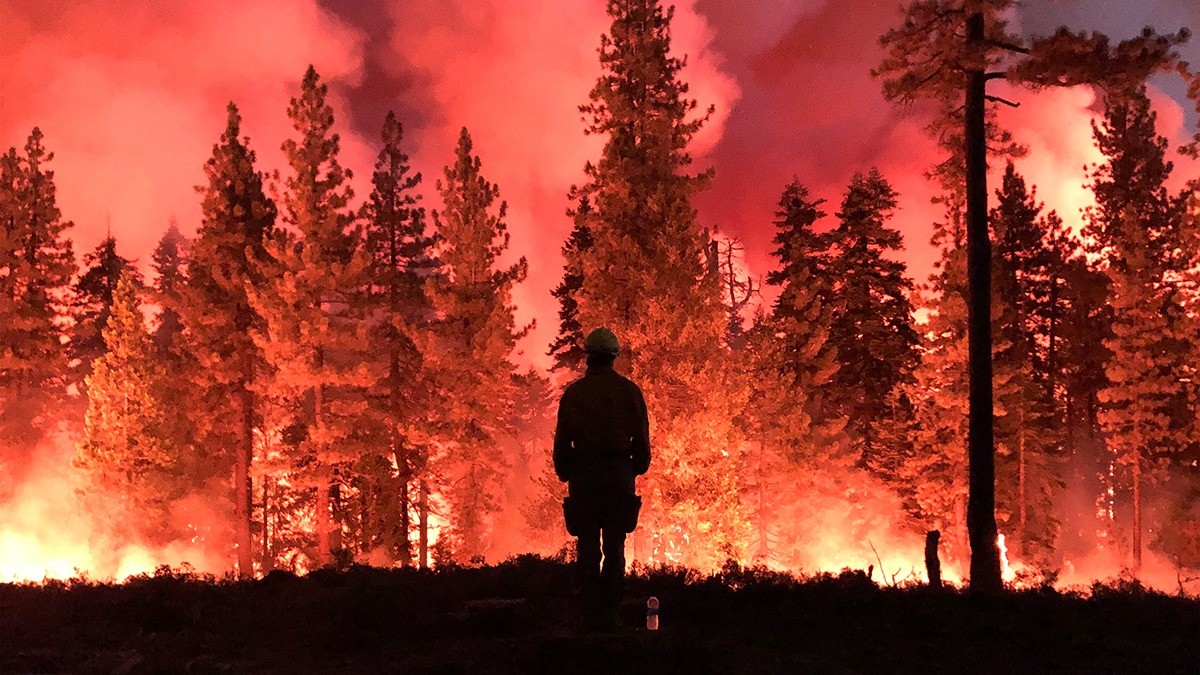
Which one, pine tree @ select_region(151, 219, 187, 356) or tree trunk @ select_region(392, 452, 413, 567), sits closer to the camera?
tree trunk @ select_region(392, 452, 413, 567)

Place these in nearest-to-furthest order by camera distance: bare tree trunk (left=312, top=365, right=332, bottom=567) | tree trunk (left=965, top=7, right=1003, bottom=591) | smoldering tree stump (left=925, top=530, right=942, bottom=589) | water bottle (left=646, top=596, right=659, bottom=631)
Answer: water bottle (left=646, top=596, right=659, bottom=631) < smoldering tree stump (left=925, top=530, right=942, bottom=589) < tree trunk (left=965, top=7, right=1003, bottom=591) < bare tree trunk (left=312, top=365, right=332, bottom=567)

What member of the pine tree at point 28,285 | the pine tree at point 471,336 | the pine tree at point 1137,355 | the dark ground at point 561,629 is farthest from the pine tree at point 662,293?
the pine tree at point 28,285

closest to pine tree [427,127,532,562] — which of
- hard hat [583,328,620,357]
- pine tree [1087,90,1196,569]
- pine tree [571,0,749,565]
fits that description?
pine tree [571,0,749,565]

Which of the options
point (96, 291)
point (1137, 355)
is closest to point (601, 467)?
point (1137, 355)

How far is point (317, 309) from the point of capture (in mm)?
27719

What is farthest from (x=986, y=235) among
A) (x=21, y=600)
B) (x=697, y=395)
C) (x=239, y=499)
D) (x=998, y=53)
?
(x=239, y=499)

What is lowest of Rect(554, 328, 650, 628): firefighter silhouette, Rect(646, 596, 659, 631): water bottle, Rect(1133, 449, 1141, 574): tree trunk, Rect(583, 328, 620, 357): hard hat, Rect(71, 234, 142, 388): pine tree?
Rect(1133, 449, 1141, 574): tree trunk

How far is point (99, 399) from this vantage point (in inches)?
1272

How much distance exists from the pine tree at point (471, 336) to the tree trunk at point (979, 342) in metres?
17.9

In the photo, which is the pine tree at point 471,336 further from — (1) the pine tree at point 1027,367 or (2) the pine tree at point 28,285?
(2) the pine tree at point 28,285

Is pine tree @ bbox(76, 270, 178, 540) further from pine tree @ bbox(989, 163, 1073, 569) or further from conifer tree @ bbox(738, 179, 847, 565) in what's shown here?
pine tree @ bbox(989, 163, 1073, 569)

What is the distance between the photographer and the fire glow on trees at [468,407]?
24875 mm

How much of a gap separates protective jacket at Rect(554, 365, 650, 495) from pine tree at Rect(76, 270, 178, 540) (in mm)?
29106

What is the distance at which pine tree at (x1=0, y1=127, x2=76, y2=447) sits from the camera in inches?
1551
